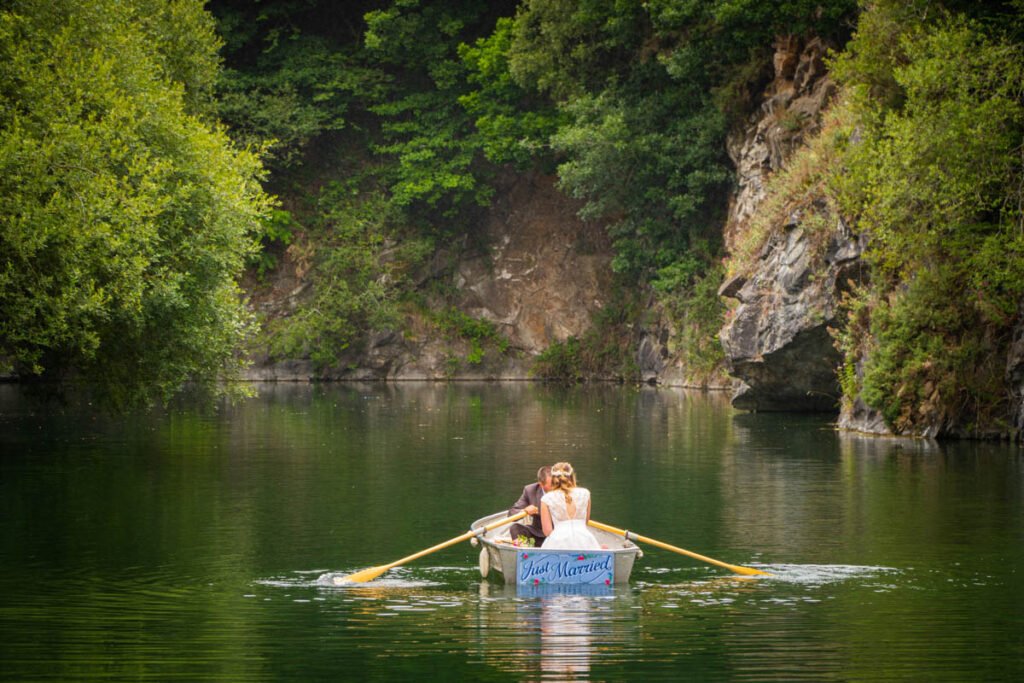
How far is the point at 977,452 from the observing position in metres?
31.0

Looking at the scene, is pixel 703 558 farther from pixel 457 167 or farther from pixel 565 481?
pixel 457 167

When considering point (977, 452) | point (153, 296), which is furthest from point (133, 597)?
point (977, 452)

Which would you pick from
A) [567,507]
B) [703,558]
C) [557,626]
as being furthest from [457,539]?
[557,626]

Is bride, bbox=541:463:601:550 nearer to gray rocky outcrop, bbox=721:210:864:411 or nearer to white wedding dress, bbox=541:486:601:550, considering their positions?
white wedding dress, bbox=541:486:601:550

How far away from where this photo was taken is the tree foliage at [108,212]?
2830 cm

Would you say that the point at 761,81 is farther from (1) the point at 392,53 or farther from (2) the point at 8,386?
(2) the point at 8,386

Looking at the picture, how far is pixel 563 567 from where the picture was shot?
1622cm

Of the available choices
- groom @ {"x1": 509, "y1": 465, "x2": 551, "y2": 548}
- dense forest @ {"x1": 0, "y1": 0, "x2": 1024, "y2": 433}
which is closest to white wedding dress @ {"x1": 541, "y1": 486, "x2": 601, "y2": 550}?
groom @ {"x1": 509, "y1": 465, "x2": 551, "y2": 548}

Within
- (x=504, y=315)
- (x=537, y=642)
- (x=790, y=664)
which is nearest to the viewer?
(x=790, y=664)

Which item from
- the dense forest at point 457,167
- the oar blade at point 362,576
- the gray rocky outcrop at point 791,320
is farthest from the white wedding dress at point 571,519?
the gray rocky outcrop at point 791,320

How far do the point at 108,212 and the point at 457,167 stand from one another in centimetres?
4657

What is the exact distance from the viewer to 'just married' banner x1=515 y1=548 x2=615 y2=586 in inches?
638

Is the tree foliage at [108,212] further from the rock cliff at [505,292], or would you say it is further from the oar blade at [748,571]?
the rock cliff at [505,292]

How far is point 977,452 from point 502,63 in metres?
43.5
